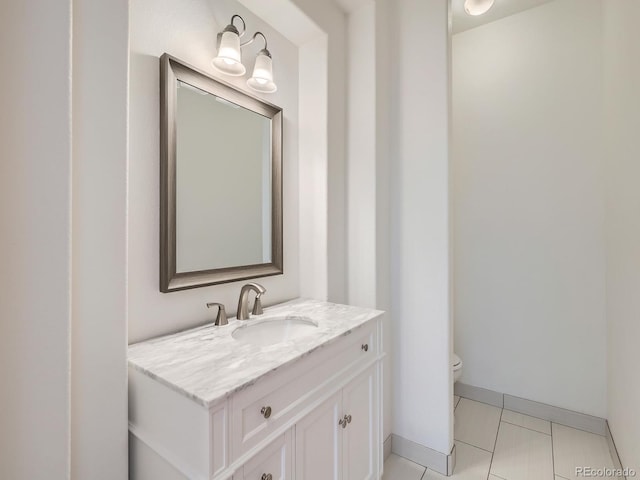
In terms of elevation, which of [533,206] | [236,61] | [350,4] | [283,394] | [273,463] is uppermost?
[350,4]

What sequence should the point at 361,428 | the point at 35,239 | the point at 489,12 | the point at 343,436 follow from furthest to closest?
the point at 489,12, the point at 361,428, the point at 343,436, the point at 35,239

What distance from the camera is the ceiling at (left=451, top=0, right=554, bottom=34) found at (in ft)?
6.85

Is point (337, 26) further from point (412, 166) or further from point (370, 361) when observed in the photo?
point (370, 361)

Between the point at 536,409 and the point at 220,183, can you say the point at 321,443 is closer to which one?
the point at 220,183

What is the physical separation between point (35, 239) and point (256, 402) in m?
0.63

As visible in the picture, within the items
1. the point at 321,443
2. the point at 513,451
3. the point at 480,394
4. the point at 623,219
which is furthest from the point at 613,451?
the point at 321,443

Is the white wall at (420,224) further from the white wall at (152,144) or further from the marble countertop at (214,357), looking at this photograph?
the white wall at (152,144)

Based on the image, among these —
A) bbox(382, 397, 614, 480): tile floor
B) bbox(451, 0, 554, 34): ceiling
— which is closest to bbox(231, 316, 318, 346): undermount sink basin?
bbox(382, 397, 614, 480): tile floor

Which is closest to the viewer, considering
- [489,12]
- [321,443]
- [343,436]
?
[321,443]

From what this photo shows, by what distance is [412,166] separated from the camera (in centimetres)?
177

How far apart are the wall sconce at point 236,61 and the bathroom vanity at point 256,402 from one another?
1.03 metres

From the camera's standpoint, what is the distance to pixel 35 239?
650 millimetres

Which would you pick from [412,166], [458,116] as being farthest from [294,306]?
[458,116]

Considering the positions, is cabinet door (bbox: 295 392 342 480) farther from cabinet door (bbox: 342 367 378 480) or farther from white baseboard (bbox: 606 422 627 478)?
white baseboard (bbox: 606 422 627 478)
